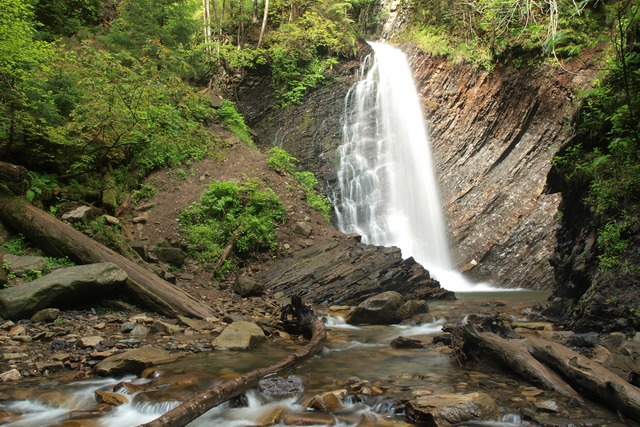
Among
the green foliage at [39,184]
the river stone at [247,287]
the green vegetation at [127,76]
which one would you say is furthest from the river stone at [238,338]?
the green vegetation at [127,76]

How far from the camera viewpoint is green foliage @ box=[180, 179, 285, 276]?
11062 mm

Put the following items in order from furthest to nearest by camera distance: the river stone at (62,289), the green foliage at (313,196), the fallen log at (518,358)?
the green foliage at (313,196), the river stone at (62,289), the fallen log at (518,358)

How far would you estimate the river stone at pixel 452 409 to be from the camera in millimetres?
3561

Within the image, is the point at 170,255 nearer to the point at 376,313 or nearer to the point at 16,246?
the point at 16,246

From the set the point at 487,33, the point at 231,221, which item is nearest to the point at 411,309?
the point at 231,221

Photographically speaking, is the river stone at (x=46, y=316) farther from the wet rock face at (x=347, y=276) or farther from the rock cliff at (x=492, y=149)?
the rock cliff at (x=492, y=149)

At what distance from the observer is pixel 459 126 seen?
17953mm

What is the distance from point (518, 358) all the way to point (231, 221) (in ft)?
29.2

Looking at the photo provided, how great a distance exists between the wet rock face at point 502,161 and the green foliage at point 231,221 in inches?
311

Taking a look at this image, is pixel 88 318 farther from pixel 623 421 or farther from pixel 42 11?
pixel 42 11

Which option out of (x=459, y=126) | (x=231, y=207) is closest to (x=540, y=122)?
(x=459, y=126)

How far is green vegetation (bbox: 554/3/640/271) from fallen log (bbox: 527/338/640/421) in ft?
8.87

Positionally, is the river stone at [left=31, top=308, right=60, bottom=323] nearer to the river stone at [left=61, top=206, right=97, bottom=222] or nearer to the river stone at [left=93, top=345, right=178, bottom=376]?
the river stone at [left=93, top=345, right=178, bottom=376]

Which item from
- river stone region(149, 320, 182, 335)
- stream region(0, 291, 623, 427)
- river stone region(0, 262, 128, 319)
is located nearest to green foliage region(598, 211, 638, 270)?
stream region(0, 291, 623, 427)
